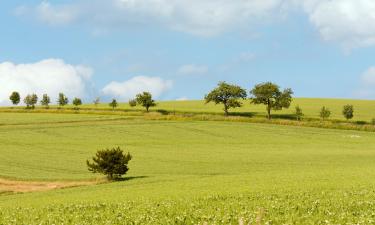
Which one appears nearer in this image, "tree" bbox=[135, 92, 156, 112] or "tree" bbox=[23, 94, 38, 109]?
"tree" bbox=[135, 92, 156, 112]

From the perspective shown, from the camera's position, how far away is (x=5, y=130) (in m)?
86.8

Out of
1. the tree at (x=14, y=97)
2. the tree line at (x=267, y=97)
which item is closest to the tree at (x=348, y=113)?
the tree line at (x=267, y=97)

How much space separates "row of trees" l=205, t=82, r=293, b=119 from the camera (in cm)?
13325

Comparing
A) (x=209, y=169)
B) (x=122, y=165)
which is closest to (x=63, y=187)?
(x=122, y=165)

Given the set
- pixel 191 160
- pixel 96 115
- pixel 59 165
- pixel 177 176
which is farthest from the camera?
pixel 96 115

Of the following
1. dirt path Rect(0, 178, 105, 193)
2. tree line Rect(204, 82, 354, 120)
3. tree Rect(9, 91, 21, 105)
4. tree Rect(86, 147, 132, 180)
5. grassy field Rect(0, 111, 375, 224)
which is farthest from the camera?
tree Rect(9, 91, 21, 105)

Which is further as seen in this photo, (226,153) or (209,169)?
(226,153)

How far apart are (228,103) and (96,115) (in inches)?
1501

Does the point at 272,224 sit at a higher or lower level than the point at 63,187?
higher

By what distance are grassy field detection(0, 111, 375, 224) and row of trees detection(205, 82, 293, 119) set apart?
103ft

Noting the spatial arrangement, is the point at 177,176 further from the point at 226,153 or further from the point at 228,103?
the point at 228,103

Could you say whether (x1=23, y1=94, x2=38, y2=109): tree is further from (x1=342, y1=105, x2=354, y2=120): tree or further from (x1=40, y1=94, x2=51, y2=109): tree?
(x1=342, y1=105, x2=354, y2=120): tree

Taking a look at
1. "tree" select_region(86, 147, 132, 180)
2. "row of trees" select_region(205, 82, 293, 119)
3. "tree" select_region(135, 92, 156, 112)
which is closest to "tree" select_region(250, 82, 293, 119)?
"row of trees" select_region(205, 82, 293, 119)

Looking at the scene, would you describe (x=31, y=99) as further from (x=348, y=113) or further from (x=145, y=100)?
(x=348, y=113)
